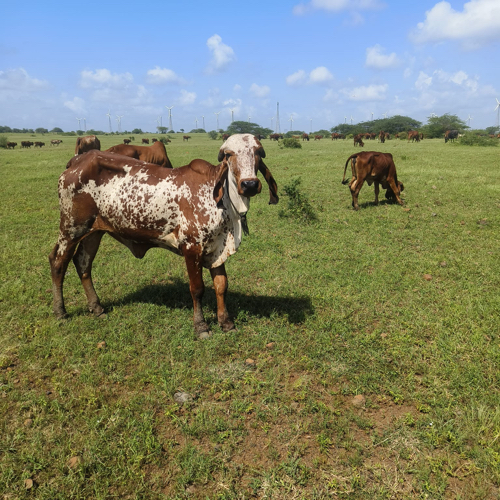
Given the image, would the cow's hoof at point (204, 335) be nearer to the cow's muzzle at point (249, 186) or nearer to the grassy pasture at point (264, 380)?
the grassy pasture at point (264, 380)

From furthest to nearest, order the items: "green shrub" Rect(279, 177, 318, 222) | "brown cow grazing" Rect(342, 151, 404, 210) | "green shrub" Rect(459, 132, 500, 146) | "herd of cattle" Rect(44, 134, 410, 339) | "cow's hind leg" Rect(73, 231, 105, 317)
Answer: "green shrub" Rect(459, 132, 500, 146) → "brown cow grazing" Rect(342, 151, 404, 210) → "green shrub" Rect(279, 177, 318, 222) → "cow's hind leg" Rect(73, 231, 105, 317) → "herd of cattle" Rect(44, 134, 410, 339)

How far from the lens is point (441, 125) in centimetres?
6512

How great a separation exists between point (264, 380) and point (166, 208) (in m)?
2.18

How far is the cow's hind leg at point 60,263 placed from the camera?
457 centimetres

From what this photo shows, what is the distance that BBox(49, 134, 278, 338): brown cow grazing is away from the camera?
4074 millimetres

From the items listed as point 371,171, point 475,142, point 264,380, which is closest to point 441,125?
point 475,142

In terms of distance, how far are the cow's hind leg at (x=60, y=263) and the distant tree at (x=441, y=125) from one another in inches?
2673

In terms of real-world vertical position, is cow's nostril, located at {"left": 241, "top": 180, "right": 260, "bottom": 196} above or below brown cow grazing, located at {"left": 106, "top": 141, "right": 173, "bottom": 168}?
below

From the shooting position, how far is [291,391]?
11.9 feet

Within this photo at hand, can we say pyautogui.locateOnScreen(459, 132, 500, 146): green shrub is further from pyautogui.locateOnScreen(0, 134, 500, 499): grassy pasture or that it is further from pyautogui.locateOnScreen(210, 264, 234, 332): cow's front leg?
pyautogui.locateOnScreen(210, 264, 234, 332): cow's front leg

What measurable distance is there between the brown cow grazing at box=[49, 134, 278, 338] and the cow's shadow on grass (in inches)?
26.8

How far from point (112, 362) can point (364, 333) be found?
10.0 feet

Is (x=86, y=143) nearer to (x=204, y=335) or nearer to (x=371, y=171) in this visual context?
(x=204, y=335)

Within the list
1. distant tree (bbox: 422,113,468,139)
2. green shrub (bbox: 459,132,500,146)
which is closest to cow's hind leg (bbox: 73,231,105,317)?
green shrub (bbox: 459,132,500,146)
